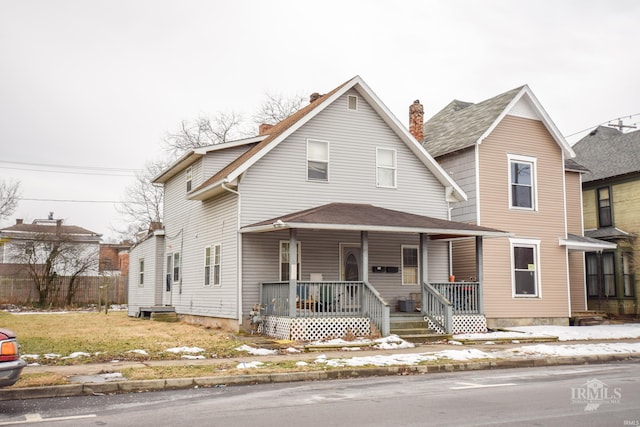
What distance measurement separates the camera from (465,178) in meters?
24.5

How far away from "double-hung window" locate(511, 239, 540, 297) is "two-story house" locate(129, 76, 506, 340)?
1.64 metres

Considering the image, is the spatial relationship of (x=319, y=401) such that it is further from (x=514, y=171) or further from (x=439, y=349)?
(x=514, y=171)

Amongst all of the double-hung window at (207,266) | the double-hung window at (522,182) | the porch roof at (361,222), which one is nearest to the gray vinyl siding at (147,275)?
the double-hung window at (207,266)

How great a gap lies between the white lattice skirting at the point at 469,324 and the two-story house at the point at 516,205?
7.46ft

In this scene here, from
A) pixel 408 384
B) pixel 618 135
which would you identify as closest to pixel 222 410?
pixel 408 384

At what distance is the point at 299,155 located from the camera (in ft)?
69.9

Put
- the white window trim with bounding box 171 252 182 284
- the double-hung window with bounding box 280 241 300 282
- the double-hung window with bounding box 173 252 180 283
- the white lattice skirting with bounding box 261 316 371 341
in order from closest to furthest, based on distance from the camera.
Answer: the white lattice skirting with bounding box 261 316 371 341, the double-hung window with bounding box 280 241 300 282, the white window trim with bounding box 171 252 182 284, the double-hung window with bounding box 173 252 180 283

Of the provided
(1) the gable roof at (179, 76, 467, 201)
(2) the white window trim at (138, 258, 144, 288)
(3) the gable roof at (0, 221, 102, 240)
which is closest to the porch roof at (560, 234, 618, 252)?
(1) the gable roof at (179, 76, 467, 201)

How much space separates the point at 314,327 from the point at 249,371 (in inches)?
245

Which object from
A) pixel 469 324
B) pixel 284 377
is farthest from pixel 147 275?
pixel 284 377

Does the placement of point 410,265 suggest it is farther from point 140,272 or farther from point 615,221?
point 140,272

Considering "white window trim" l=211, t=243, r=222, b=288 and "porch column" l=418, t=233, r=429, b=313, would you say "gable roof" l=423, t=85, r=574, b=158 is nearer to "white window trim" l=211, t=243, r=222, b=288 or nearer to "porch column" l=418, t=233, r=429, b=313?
"porch column" l=418, t=233, r=429, b=313

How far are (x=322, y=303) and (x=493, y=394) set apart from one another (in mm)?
9536

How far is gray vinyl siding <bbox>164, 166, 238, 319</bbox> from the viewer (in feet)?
67.6
